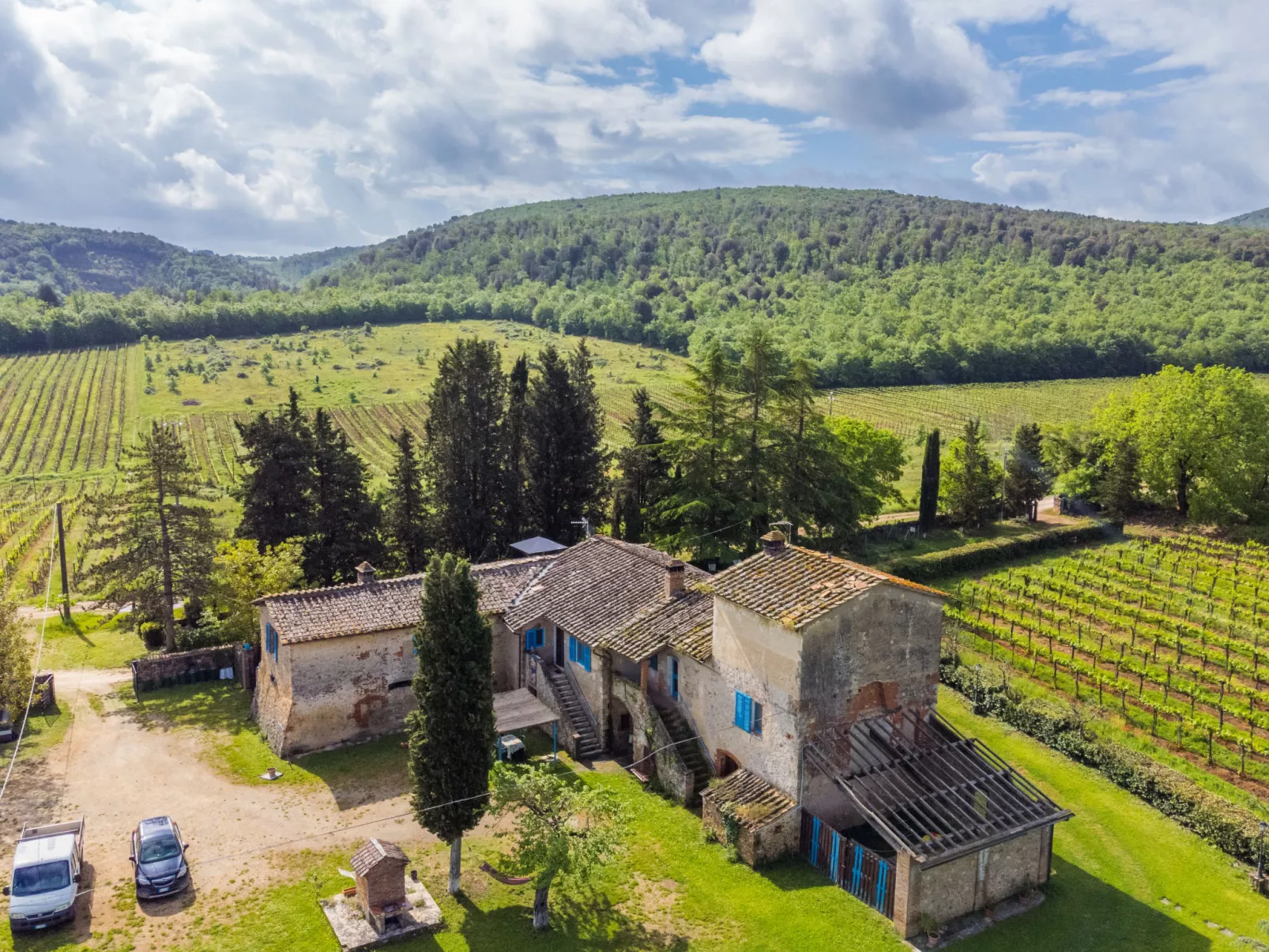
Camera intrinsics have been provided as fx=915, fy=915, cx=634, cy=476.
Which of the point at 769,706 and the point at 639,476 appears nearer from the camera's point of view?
the point at 769,706

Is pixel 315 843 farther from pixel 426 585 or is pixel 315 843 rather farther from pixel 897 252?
pixel 897 252

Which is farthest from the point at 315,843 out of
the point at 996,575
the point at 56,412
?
the point at 56,412

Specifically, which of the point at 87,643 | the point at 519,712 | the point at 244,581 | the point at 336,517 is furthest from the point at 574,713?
the point at 87,643

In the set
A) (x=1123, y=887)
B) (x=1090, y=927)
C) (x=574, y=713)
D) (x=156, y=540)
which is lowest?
(x=1123, y=887)

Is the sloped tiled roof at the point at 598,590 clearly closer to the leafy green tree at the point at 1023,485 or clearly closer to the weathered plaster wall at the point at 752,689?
the weathered plaster wall at the point at 752,689

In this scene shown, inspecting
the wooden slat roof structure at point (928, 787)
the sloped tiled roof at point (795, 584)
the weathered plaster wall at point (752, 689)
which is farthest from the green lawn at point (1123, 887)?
the sloped tiled roof at point (795, 584)

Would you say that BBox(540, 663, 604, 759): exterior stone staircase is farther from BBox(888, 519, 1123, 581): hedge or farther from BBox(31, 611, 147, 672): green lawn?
BBox(888, 519, 1123, 581): hedge

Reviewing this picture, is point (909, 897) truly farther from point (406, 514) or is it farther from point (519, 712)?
point (406, 514)
